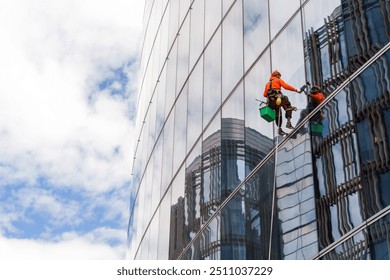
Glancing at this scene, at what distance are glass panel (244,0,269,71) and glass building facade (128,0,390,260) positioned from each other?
0.03 m

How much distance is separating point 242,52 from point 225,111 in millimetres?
1773

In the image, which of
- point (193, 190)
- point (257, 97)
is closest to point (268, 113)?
point (257, 97)

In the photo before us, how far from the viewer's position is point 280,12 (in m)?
17.4

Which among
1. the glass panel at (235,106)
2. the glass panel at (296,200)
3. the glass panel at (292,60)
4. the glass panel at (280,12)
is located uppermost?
the glass panel at (280,12)

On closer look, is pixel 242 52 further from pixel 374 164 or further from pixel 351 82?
pixel 374 164

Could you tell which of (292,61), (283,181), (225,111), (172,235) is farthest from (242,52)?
(172,235)

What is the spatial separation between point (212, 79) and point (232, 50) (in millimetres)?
1753

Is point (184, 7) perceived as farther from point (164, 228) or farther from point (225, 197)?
point (225, 197)

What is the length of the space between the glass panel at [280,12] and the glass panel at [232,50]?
2.21m

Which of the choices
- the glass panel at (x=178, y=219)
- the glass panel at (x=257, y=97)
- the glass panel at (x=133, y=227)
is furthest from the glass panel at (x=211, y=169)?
the glass panel at (x=133, y=227)

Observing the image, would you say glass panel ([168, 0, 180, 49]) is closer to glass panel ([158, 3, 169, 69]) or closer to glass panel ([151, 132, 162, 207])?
glass panel ([158, 3, 169, 69])

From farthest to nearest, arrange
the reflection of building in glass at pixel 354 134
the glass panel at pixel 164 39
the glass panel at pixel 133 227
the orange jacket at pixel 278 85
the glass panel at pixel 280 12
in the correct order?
the glass panel at pixel 133 227 < the glass panel at pixel 164 39 < the glass panel at pixel 280 12 < the orange jacket at pixel 278 85 < the reflection of building in glass at pixel 354 134

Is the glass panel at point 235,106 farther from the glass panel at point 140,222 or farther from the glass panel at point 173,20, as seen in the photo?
the glass panel at point 140,222

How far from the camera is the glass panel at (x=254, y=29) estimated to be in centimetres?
1834
